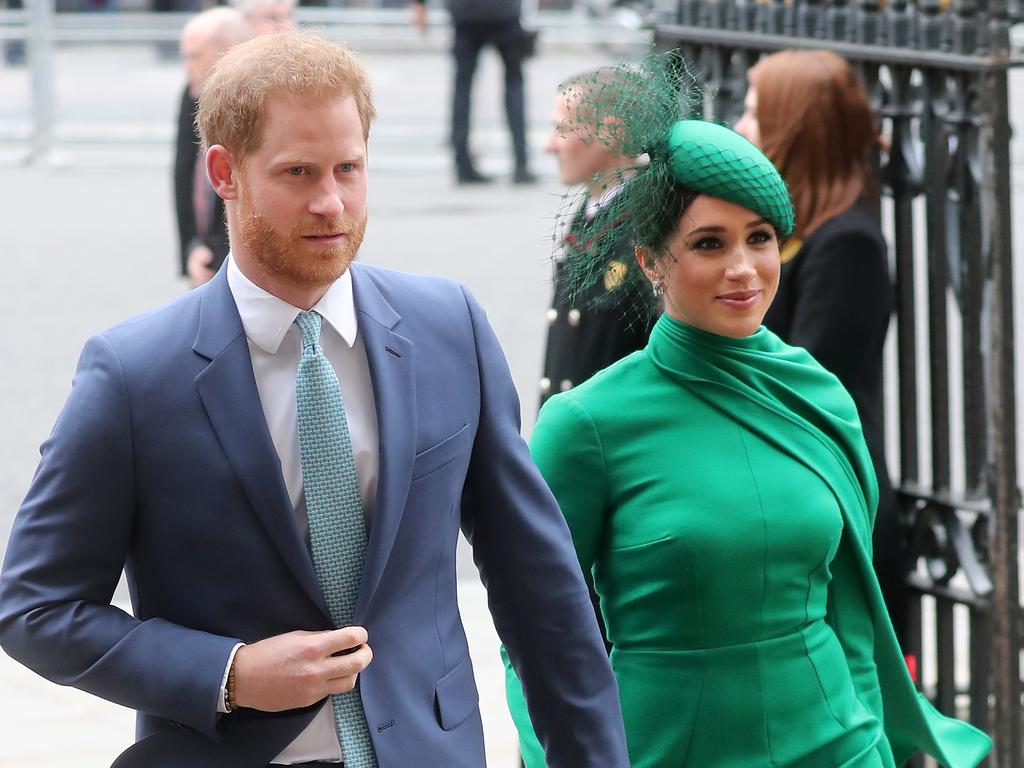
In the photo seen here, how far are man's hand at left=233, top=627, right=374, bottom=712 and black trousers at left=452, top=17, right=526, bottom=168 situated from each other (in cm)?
1133

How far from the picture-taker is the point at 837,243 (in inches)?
172

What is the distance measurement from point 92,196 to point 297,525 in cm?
1189

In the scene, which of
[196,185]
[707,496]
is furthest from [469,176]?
[707,496]

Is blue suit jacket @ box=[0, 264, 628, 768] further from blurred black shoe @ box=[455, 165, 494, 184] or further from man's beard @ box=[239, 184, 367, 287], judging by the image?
blurred black shoe @ box=[455, 165, 494, 184]

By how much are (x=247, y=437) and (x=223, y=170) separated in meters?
0.35

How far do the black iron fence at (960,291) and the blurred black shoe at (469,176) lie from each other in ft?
31.1

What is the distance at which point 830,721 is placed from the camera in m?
3.06

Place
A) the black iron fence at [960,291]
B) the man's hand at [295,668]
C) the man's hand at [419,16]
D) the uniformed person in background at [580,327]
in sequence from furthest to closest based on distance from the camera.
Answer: the man's hand at [419,16], the uniformed person in background at [580,327], the black iron fence at [960,291], the man's hand at [295,668]

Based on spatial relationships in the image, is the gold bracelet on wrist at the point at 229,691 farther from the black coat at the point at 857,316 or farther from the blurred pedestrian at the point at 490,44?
the blurred pedestrian at the point at 490,44

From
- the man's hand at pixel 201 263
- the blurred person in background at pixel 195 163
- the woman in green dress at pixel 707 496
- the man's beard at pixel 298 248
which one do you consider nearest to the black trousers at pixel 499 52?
the blurred person in background at pixel 195 163

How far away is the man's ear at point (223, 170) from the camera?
239 cm

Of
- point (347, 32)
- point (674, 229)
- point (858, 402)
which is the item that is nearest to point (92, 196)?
point (347, 32)

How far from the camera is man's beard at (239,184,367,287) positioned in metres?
2.36

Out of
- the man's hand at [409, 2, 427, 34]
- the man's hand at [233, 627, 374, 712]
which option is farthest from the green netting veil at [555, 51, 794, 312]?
the man's hand at [409, 2, 427, 34]
